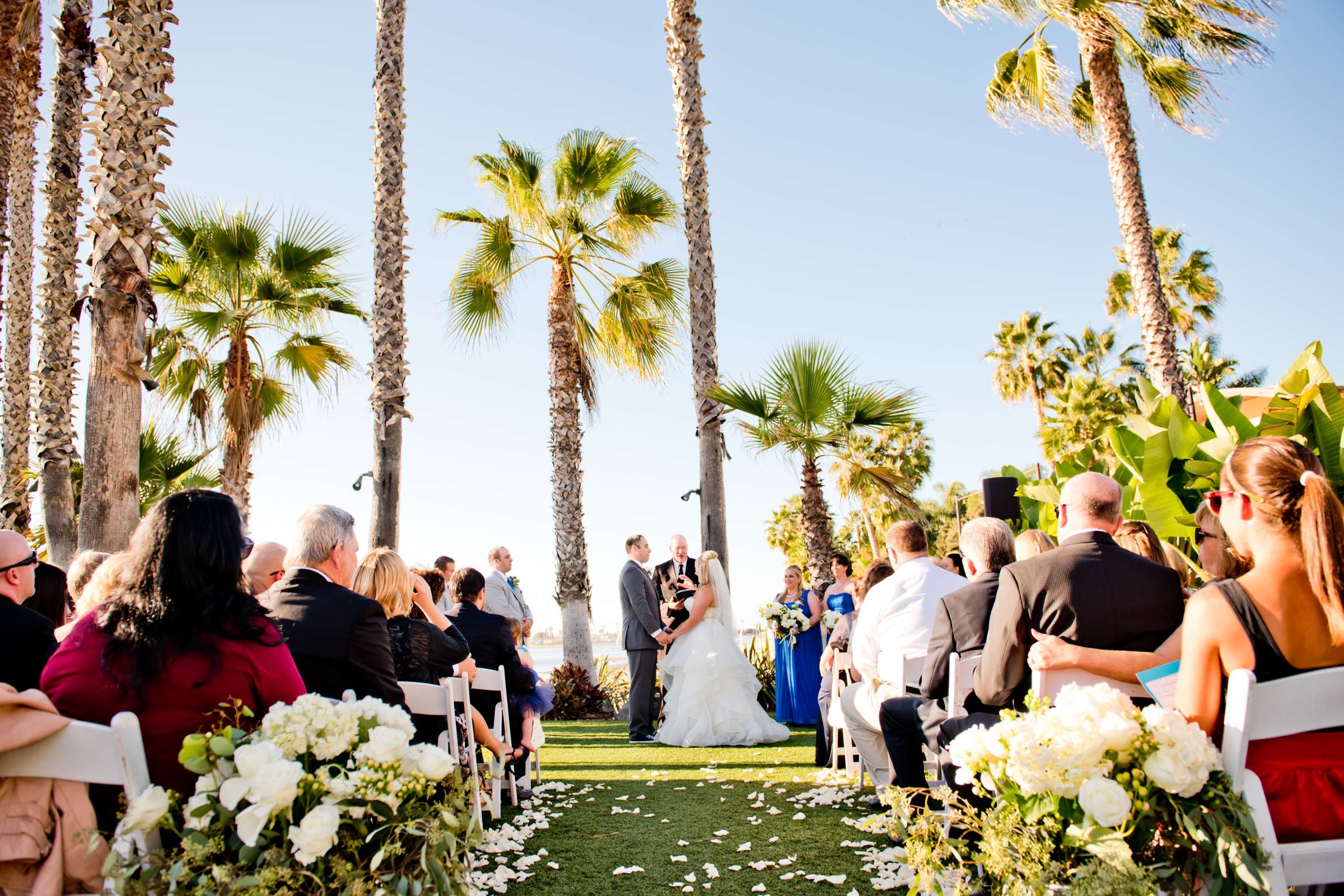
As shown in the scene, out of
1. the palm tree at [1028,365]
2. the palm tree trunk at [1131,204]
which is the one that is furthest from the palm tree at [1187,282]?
the palm tree trunk at [1131,204]

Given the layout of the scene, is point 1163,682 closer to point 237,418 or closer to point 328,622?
point 328,622

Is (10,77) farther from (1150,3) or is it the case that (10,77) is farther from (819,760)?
(1150,3)

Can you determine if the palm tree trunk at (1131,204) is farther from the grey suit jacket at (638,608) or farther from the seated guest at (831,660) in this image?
the grey suit jacket at (638,608)

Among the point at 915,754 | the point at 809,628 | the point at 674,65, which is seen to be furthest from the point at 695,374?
the point at 915,754

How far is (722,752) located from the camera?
8008mm

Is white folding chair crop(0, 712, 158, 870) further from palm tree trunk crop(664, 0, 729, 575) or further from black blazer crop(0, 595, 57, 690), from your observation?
palm tree trunk crop(664, 0, 729, 575)

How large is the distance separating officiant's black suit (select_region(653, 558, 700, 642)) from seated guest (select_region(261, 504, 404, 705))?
6209mm

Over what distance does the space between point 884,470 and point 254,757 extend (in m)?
10.1

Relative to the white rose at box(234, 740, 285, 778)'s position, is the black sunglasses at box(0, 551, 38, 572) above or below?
above

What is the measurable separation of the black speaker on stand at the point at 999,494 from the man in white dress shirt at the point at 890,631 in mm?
3857

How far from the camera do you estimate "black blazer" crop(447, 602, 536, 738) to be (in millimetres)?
6125

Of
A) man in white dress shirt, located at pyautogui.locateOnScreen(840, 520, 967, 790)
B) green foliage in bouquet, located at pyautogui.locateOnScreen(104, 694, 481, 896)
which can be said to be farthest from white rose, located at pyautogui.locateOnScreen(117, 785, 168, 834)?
man in white dress shirt, located at pyautogui.locateOnScreen(840, 520, 967, 790)

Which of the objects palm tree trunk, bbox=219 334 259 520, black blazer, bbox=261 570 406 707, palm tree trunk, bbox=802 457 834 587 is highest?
palm tree trunk, bbox=219 334 259 520

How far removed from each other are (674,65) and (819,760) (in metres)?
9.24
